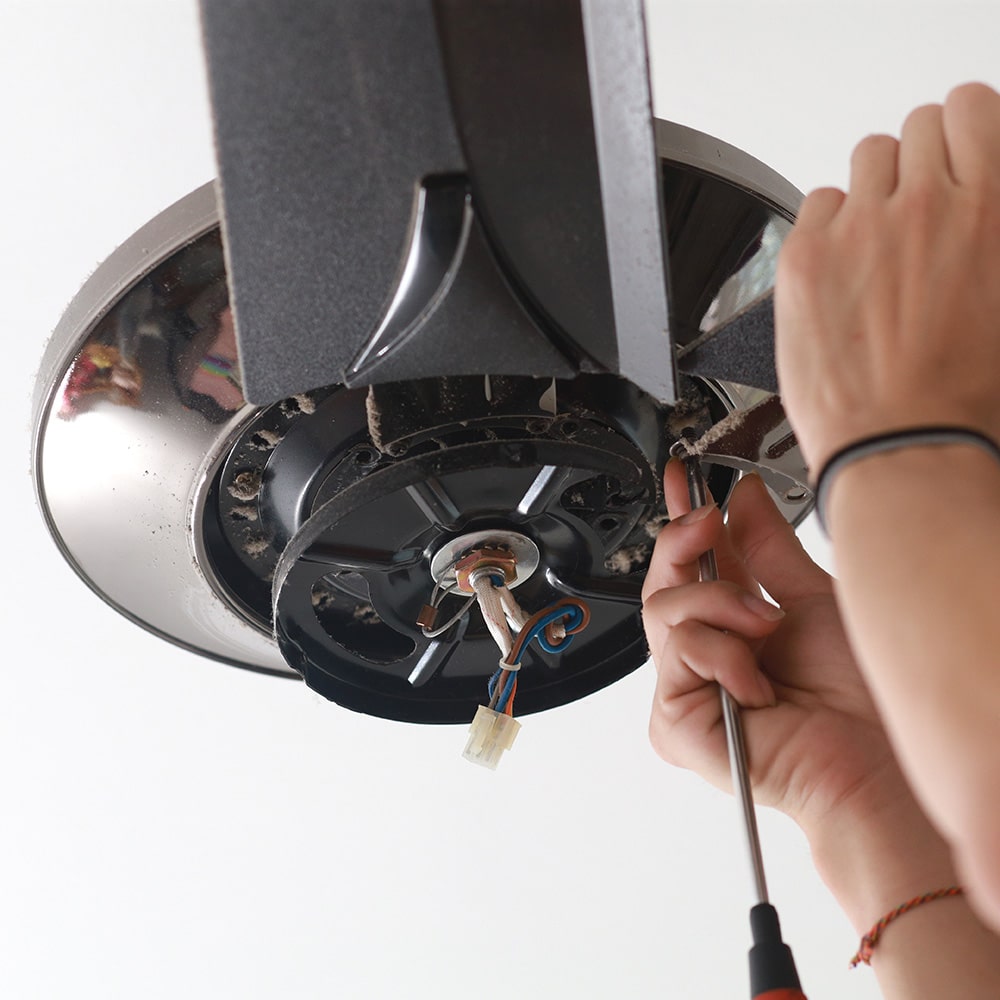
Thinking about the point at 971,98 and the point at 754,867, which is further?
the point at 754,867

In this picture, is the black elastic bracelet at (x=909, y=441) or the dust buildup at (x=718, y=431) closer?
the black elastic bracelet at (x=909, y=441)

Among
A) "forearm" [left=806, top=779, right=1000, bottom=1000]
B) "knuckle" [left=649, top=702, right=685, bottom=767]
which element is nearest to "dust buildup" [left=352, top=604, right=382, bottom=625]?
"knuckle" [left=649, top=702, right=685, bottom=767]

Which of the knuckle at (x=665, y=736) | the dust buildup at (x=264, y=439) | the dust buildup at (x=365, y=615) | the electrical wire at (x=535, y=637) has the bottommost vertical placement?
the knuckle at (x=665, y=736)

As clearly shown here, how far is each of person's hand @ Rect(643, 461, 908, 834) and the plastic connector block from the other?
0.34 feet

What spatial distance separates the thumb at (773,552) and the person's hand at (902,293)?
387 millimetres

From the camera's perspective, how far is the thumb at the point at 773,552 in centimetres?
90

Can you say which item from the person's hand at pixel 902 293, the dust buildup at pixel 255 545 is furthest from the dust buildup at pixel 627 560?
the person's hand at pixel 902 293

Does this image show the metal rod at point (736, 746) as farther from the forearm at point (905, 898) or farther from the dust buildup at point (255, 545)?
the dust buildup at point (255, 545)

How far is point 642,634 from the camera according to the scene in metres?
0.89

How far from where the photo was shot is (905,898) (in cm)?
74

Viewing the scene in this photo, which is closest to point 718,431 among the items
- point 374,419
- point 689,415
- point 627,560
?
point 689,415

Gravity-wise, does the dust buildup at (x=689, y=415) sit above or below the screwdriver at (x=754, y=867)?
above

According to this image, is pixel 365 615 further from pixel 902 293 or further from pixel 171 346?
pixel 902 293

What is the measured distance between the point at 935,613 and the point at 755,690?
40cm
